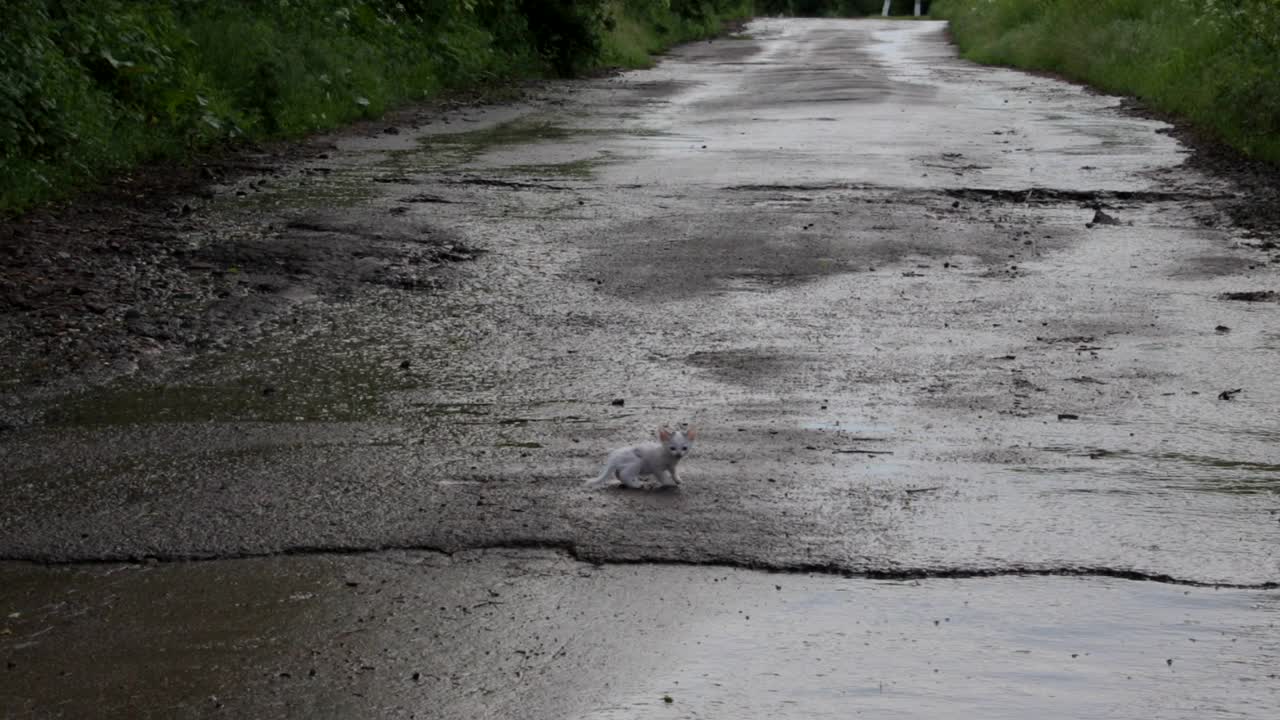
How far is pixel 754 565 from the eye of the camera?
540cm

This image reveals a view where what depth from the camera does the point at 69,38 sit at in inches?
595

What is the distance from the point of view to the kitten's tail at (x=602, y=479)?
6156mm

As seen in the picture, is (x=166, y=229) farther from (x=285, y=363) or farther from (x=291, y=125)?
(x=291, y=125)

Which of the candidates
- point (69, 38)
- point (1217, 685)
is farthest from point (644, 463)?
point (69, 38)

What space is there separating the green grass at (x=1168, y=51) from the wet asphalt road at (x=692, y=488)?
169 inches

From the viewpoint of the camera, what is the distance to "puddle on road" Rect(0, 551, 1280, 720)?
441cm

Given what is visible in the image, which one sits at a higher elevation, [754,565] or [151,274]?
[754,565]

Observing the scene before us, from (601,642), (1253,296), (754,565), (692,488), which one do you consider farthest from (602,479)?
(1253,296)

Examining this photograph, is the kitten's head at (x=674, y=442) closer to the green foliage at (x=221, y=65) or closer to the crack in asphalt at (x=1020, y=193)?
the green foliage at (x=221, y=65)

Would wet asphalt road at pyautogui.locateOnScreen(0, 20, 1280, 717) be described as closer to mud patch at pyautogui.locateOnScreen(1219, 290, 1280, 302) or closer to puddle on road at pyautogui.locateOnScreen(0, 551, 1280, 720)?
puddle on road at pyautogui.locateOnScreen(0, 551, 1280, 720)

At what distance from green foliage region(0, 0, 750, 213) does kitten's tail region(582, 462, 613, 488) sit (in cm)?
700

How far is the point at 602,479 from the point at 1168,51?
63.1 feet

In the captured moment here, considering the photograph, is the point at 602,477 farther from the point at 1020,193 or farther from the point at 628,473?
the point at 1020,193

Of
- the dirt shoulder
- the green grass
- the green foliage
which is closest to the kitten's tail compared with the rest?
the dirt shoulder
